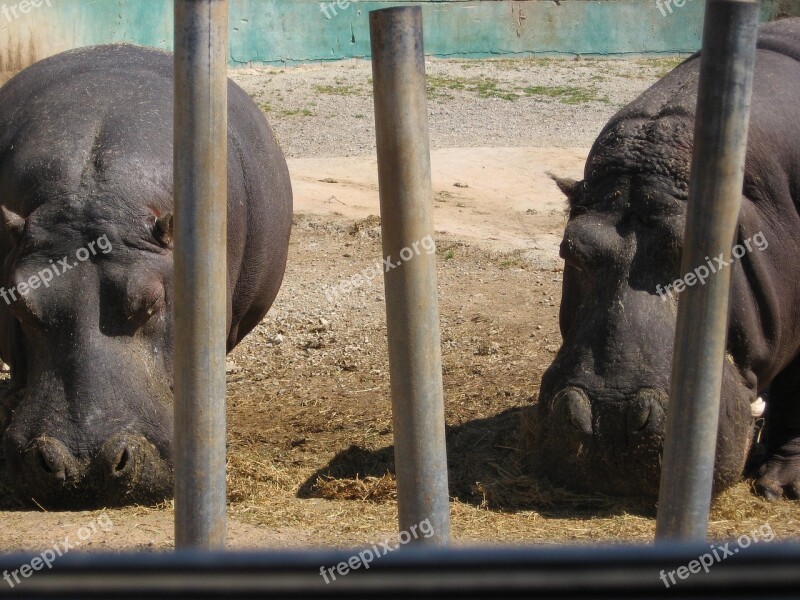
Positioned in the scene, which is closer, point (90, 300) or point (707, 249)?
point (707, 249)

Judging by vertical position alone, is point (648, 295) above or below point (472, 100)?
below

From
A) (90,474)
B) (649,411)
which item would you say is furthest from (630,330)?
(90,474)

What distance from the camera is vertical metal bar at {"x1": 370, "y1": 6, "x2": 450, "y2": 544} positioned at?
2.61 m

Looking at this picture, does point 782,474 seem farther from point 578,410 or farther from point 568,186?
point 568,186

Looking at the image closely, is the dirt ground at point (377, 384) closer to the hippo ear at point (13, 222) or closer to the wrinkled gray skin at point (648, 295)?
the wrinkled gray skin at point (648, 295)

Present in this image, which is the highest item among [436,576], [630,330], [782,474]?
[436,576]

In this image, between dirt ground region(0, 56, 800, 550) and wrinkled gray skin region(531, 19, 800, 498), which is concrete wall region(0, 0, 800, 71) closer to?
dirt ground region(0, 56, 800, 550)

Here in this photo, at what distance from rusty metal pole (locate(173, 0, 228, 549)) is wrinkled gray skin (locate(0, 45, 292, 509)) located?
5.49 ft

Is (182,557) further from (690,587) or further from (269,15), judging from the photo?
(269,15)

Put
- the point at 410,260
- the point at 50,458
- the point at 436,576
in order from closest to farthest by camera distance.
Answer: the point at 436,576 → the point at 410,260 → the point at 50,458

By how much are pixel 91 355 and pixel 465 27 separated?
62.7 ft

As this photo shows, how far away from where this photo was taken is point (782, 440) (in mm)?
5336

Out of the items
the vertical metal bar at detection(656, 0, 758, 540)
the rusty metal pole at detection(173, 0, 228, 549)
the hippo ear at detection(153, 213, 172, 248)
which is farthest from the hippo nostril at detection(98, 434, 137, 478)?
the vertical metal bar at detection(656, 0, 758, 540)

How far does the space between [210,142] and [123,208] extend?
2.16m
